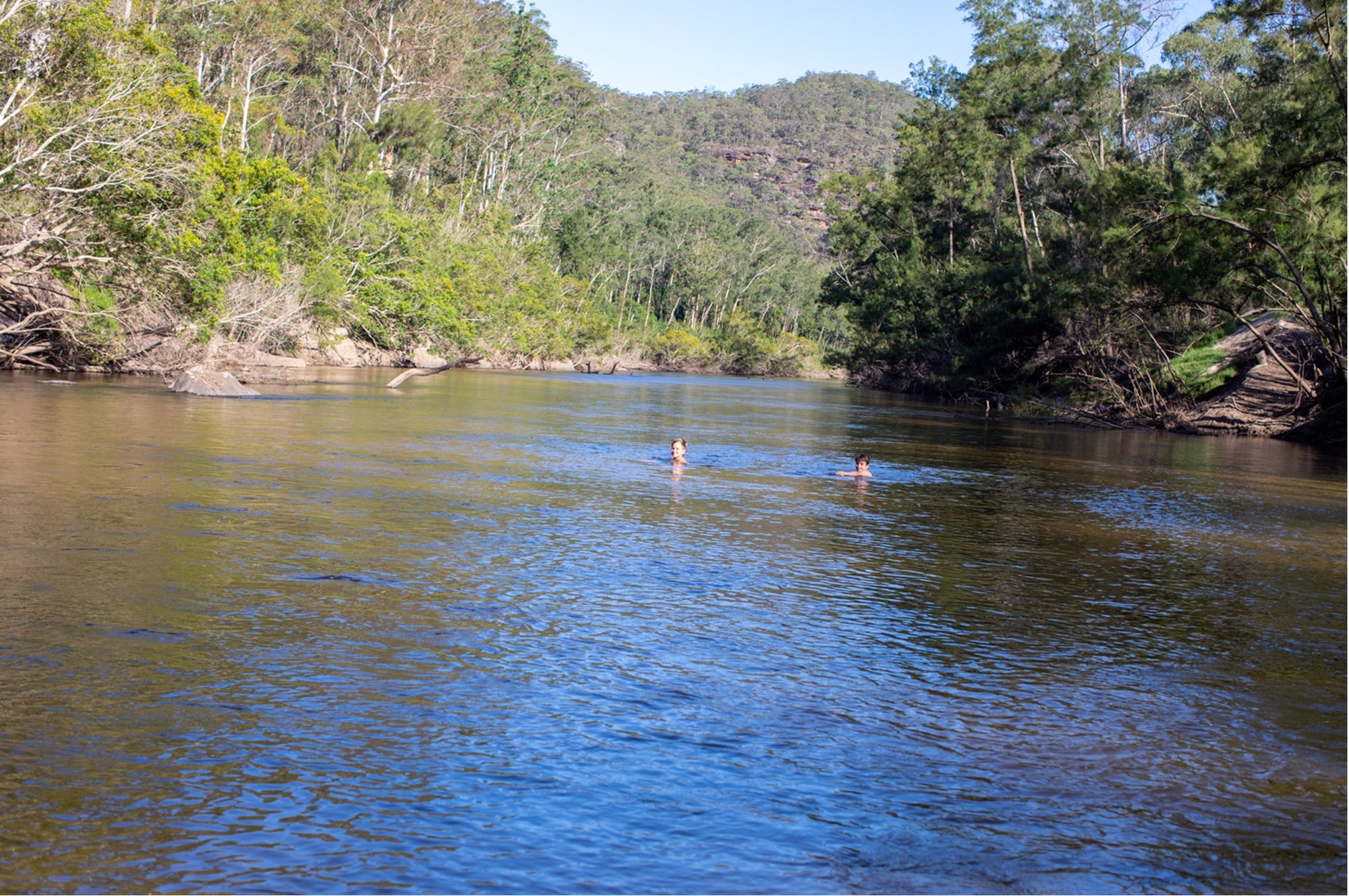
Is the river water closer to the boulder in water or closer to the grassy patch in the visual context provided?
the boulder in water

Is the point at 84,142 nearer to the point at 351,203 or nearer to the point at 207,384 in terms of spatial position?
the point at 207,384

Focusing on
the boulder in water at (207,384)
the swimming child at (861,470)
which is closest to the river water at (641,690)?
the swimming child at (861,470)

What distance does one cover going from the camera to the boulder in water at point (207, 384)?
94.2 feet

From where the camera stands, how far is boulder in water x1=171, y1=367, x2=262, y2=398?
2870 cm

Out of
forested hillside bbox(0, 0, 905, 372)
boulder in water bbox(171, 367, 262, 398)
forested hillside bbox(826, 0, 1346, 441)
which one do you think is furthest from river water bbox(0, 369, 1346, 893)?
forested hillside bbox(826, 0, 1346, 441)

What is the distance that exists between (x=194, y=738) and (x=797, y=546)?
7642 millimetres

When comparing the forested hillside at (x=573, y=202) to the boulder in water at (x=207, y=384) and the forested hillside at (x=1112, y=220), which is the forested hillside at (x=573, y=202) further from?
the boulder in water at (x=207, y=384)

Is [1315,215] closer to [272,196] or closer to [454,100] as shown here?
[272,196]

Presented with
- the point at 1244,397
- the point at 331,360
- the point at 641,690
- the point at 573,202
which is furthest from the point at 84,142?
the point at 573,202

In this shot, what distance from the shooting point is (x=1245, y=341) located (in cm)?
3597

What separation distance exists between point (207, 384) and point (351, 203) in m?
23.2

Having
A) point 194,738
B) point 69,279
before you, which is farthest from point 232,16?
point 194,738

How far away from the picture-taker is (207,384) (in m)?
28.9

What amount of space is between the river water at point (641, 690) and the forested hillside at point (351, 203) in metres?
12.3
